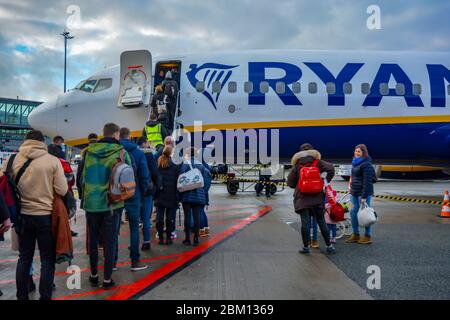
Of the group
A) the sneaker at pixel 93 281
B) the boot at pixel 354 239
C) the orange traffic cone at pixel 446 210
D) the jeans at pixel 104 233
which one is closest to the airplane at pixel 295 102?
the orange traffic cone at pixel 446 210

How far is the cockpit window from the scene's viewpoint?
1295 cm

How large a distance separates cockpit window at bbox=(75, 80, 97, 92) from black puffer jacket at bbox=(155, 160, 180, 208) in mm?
7041

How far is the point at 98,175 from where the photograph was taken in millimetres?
4887

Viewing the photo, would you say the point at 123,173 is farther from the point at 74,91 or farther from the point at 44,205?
the point at 74,91

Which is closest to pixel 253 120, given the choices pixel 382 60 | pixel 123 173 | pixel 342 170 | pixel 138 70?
pixel 138 70

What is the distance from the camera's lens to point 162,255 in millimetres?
6371

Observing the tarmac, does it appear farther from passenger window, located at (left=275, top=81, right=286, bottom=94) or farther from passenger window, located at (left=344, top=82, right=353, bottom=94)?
passenger window, located at (left=344, top=82, right=353, bottom=94)

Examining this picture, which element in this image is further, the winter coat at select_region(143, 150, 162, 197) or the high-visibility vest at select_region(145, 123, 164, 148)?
the high-visibility vest at select_region(145, 123, 164, 148)

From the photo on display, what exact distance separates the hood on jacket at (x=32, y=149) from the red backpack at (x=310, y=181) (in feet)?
12.4

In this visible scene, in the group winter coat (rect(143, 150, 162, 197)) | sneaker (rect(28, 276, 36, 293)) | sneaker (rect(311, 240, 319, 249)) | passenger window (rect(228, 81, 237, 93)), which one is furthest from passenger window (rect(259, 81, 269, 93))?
sneaker (rect(28, 276, 36, 293))

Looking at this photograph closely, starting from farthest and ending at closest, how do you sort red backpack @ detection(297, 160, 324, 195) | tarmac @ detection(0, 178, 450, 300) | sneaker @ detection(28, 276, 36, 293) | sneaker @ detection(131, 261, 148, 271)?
1. red backpack @ detection(297, 160, 324, 195)
2. sneaker @ detection(131, 261, 148, 271)
3. sneaker @ detection(28, 276, 36, 293)
4. tarmac @ detection(0, 178, 450, 300)

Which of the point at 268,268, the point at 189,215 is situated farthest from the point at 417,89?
the point at 268,268

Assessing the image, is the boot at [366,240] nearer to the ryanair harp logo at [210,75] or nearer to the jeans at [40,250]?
the jeans at [40,250]

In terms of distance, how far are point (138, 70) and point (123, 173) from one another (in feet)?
27.2
